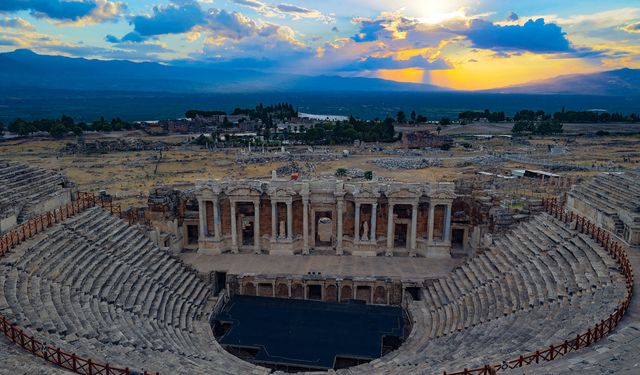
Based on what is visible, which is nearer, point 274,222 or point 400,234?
point 274,222

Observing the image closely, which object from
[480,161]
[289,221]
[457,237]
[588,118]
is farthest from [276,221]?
[588,118]

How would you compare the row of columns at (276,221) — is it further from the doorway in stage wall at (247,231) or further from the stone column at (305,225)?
the doorway in stage wall at (247,231)

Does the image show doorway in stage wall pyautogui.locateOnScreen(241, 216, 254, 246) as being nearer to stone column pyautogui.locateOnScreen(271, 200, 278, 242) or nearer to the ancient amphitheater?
the ancient amphitheater

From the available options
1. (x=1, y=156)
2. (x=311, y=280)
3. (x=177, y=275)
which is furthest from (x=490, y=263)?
(x=1, y=156)

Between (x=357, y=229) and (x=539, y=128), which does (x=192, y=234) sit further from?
(x=539, y=128)

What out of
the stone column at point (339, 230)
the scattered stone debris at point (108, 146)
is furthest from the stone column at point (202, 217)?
the scattered stone debris at point (108, 146)

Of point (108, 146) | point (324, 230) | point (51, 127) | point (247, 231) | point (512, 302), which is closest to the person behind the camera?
point (512, 302)

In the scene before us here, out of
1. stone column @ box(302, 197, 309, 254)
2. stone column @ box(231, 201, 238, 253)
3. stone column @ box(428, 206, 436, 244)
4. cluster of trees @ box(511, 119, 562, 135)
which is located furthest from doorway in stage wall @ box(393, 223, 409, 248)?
cluster of trees @ box(511, 119, 562, 135)
